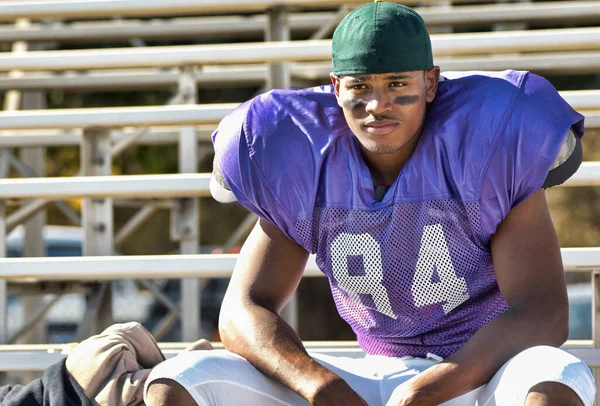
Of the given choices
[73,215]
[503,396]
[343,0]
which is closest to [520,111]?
[503,396]

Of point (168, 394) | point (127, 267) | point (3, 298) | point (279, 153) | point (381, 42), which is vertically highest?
point (381, 42)

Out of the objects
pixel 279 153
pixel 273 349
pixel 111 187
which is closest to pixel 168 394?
pixel 273 349

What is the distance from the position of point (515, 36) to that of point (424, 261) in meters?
1.35

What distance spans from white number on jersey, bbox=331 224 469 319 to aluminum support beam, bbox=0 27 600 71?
1.25 metres

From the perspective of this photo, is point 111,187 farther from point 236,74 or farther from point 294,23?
point 294,23

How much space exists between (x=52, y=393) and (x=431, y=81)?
3.34 ft

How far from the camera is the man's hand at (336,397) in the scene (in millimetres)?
1680

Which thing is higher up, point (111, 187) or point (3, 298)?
point (111, 187)

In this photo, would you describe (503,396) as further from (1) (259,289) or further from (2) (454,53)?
(2) (454,53)

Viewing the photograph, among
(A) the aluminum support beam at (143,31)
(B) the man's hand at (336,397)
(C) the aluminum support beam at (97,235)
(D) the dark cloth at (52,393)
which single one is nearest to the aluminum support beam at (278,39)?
(C) the aluminum support beam at (97,235)

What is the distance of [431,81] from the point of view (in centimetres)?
189

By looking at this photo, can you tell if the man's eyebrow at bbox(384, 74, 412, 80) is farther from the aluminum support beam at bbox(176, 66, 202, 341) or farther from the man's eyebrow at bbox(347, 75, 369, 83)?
the aluminum support beam at bbox(176, 66, 202, 341)

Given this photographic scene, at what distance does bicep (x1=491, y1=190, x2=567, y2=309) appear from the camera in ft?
5.70

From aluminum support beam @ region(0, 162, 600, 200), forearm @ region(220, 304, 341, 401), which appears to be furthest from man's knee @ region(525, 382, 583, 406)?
aluminum support beam @ region(0, 162, 600, 200)
